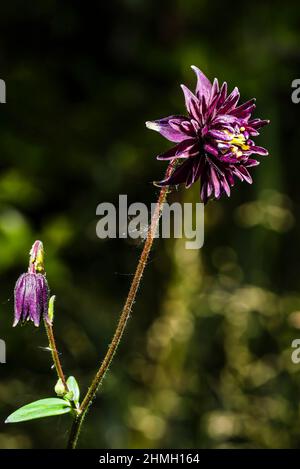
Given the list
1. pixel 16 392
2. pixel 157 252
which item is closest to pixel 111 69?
pixel 157 252

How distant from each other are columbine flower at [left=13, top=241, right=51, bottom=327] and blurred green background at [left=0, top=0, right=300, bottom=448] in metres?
2.06

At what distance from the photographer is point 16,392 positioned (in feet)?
14.3

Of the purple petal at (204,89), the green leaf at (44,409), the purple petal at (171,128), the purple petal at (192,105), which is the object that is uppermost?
the purple petal at (204,89)

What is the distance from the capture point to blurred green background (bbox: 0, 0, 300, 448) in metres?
4.21

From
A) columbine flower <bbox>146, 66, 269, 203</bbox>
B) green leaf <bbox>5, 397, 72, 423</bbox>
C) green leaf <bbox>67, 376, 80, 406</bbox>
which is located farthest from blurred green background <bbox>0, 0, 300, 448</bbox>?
columbine flower <bbox>146, 66, 269, 203</bbox>

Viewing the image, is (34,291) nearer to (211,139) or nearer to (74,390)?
(74,390)

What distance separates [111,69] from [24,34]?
641 mm

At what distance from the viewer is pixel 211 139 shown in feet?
5.84

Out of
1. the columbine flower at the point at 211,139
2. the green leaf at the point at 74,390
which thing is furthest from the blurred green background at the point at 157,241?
the columbine flower at the point at 211,139

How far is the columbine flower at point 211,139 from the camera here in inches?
68.4

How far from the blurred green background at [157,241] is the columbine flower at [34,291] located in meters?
2.06

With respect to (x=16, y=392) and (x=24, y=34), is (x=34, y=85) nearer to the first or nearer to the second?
(x=24, y=34)

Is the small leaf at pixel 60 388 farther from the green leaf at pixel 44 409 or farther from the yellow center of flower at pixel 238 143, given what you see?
the yellow center of flower at pixel 238 143

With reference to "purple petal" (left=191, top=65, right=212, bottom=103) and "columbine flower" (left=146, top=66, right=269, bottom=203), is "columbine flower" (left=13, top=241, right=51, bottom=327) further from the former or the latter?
"purple petal" (left=191, top=65, right=212, bottom=103)
